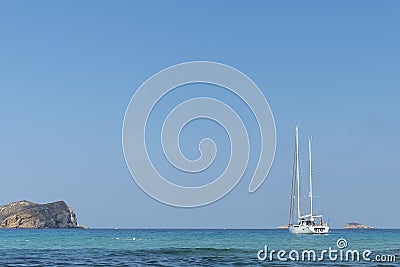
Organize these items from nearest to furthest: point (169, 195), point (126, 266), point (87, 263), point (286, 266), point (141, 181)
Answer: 1. point (141, 181)
2. point (169, 195)
3. point (286, 266)
4. point (126, 266)
5. point (87, 263)

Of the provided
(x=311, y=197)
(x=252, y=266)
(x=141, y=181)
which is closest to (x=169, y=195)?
(x=141, y=181)

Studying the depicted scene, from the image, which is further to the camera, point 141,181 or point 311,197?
point 311,197

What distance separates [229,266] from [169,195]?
10.2m

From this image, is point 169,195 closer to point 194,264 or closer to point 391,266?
point 194,264

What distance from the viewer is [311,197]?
4505 inches

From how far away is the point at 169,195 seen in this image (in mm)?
35844

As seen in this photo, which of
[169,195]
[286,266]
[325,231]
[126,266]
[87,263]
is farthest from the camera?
[325,231]

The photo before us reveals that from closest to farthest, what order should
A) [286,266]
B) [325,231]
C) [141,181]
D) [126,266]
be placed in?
1. [141,181]
2. [286,266]
3. [126,266]
4. [325,231]

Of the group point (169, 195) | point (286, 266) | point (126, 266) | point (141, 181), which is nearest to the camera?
point (141, 181)

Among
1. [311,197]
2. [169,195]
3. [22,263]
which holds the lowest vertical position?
[22,263]

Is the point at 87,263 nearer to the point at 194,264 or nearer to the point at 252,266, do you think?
the point at 194,264

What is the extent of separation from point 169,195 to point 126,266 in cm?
1067

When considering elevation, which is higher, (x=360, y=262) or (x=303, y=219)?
(x=303, y=219)

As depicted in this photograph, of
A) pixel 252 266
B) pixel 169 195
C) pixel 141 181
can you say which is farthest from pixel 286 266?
pixel 141 181
